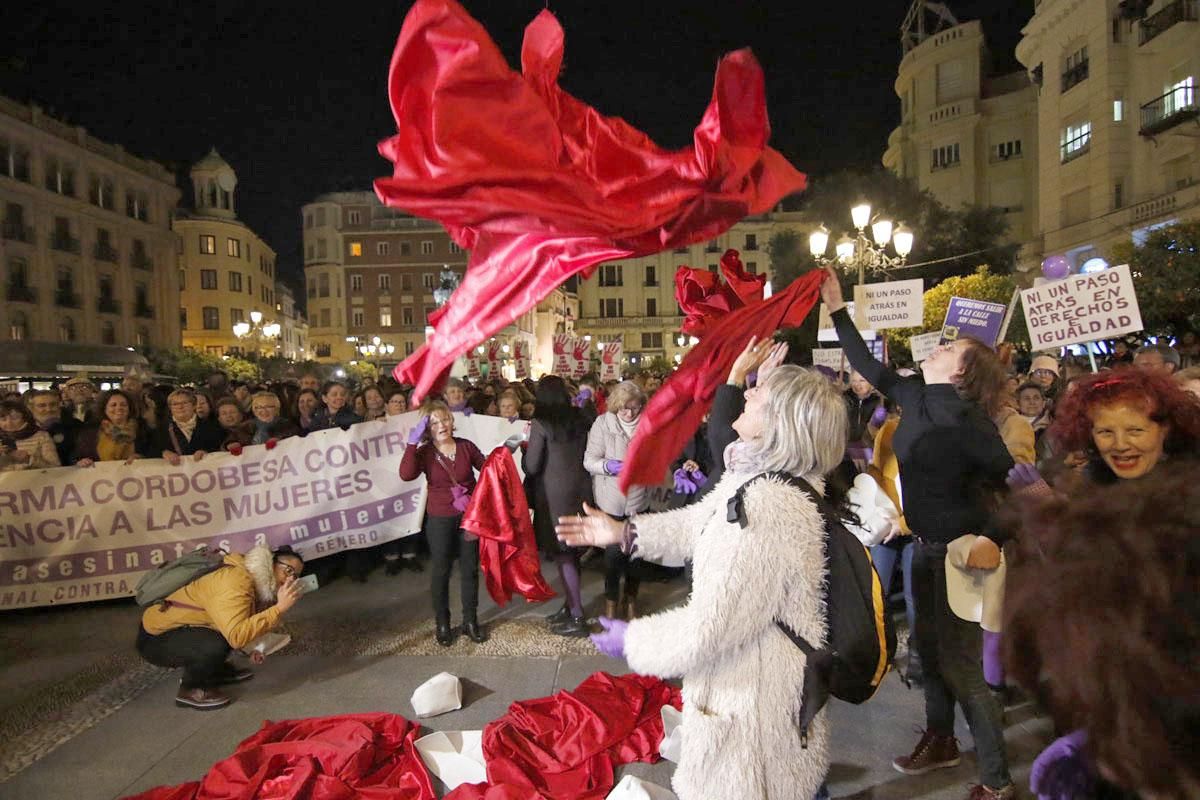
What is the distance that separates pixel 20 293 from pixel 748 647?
47.9 metres

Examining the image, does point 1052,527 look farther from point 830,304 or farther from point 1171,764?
point 830,304

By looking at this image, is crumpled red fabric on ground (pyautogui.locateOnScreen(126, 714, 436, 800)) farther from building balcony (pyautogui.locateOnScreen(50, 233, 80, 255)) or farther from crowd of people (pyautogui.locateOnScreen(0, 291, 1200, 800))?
building balcony (pyautogui.locateOnScreen(50, 233, 80, 255))

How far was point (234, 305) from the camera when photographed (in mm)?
60812

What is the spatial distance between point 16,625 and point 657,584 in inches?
215

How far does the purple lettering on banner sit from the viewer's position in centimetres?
609

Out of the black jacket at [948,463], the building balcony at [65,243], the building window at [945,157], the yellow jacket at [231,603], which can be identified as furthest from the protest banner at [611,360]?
the building balcony at [65,243]

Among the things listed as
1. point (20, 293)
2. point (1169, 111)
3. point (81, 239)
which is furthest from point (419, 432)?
point (81, 239)

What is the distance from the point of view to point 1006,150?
41625mm

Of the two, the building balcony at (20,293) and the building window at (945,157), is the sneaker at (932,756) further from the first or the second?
the building balcony at (20,293)

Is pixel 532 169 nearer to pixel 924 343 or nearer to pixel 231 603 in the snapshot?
pixel 231 603

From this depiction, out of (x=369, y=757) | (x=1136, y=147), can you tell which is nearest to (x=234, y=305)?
(x=1136, y=147)

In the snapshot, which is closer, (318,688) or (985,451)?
(985,451)

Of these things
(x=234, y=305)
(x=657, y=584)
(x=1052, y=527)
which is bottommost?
(x=657, y=584)

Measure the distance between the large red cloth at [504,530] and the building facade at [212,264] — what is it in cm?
5923
